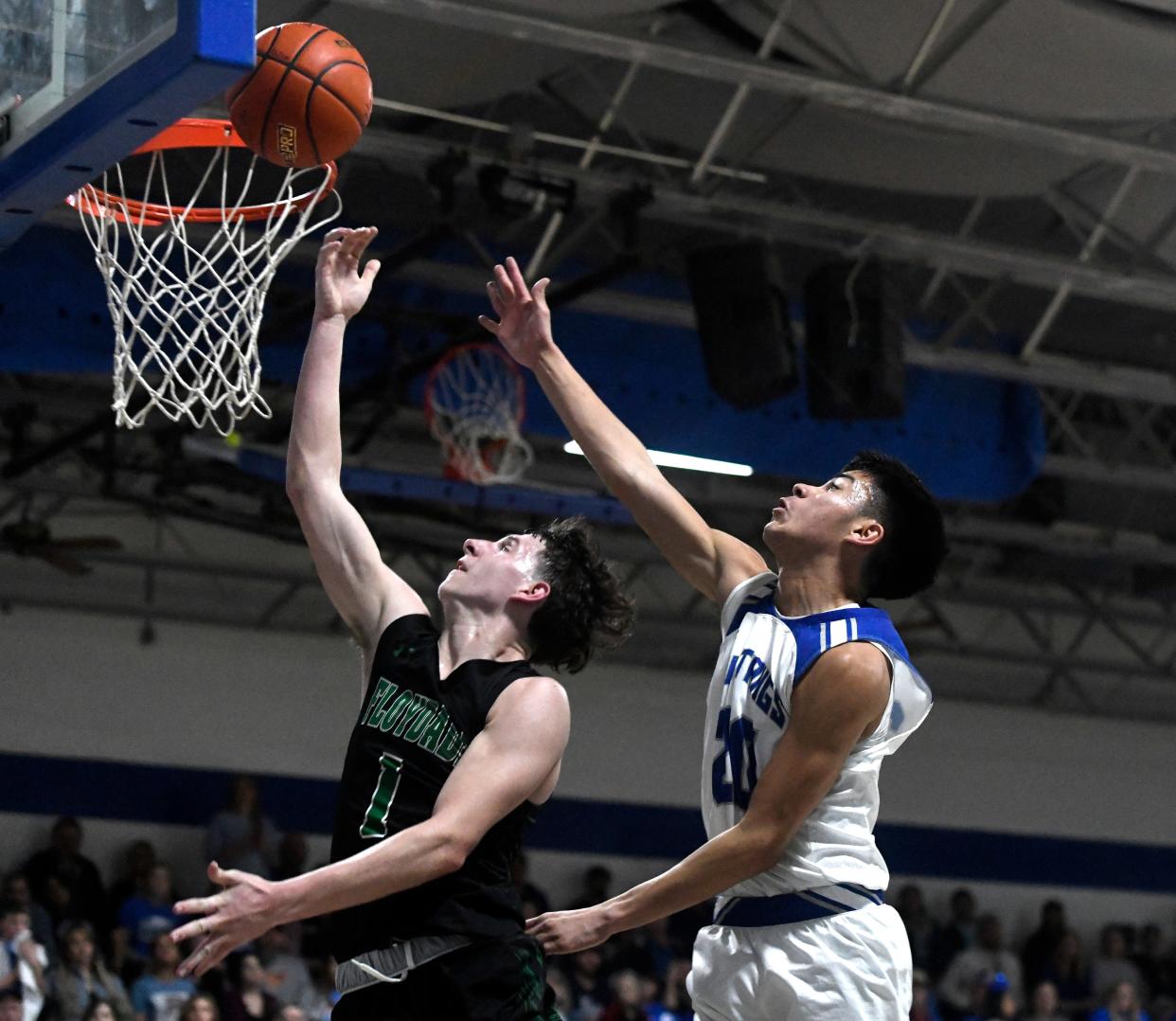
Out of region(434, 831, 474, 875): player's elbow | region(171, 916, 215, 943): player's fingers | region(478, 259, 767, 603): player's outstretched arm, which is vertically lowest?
region(171, 916, 215, 943): player's fingers

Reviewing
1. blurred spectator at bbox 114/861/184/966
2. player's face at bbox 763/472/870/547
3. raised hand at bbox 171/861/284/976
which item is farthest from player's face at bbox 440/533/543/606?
blurred spectator at bbox 114/861/184/966

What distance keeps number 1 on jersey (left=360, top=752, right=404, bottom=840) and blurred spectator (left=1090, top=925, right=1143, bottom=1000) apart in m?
14.3

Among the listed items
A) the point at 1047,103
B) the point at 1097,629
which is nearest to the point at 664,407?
the point at 1047,103

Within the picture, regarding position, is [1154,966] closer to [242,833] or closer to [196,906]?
[242,833]

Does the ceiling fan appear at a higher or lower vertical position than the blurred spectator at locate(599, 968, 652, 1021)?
higher

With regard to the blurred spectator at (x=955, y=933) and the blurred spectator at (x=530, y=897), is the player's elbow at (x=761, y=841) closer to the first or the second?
the blurred spectator at (x=530, y=897)

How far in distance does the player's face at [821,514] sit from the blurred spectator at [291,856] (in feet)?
35.5

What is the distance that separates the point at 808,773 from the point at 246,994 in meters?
9.04

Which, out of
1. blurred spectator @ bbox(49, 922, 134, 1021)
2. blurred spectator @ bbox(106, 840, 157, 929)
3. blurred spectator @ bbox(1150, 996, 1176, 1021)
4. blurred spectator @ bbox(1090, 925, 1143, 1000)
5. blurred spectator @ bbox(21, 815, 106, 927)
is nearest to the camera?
blurred spectator @ bbox(49, 922, 134, 1021)

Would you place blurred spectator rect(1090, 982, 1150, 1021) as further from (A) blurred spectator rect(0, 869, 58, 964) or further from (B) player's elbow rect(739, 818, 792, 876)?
(B) player's elbow rect(739, 818, 792, 876)

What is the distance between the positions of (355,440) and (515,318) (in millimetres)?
7045

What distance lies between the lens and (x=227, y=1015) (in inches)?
456

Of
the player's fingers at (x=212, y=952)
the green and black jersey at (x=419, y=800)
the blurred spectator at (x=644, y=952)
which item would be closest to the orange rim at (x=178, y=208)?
the green and black jersey at (x=419, y=800)

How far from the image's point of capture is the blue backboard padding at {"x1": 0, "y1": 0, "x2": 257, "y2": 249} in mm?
3729
